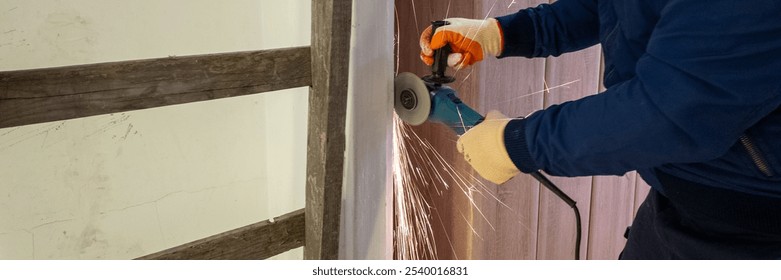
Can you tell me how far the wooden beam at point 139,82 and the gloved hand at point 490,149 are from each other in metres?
0.33

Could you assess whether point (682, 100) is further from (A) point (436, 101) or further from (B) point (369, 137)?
(B) point (369, 137)

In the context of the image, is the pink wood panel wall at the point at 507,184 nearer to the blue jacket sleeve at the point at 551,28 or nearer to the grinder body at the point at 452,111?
the blue jacket sleeve at the point at 551,28

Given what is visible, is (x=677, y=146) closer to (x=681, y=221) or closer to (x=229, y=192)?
(x=681, y=221)

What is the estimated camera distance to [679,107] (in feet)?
2.50

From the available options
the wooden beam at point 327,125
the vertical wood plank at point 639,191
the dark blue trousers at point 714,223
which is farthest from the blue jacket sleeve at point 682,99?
the vertical wood plank at point 639,191

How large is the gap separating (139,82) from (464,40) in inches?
21.6

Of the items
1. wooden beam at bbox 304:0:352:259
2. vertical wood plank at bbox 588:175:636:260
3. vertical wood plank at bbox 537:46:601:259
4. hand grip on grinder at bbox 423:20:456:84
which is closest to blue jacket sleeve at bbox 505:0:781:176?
hand grip on grinder at bbox 423:20:456:84

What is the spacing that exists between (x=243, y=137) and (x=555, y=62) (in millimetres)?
743

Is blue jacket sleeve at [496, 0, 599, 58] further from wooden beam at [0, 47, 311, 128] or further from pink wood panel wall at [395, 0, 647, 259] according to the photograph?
wooden beam at [0, 47, 311, 128]

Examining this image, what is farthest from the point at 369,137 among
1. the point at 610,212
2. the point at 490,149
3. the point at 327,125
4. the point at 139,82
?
the point at 610,212

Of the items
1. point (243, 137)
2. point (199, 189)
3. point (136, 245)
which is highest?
point (243, 137)

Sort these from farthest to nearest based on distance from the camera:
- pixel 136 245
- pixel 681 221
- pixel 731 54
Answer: pixel 136 245 < pixel 681 221 < pixel 731 54
